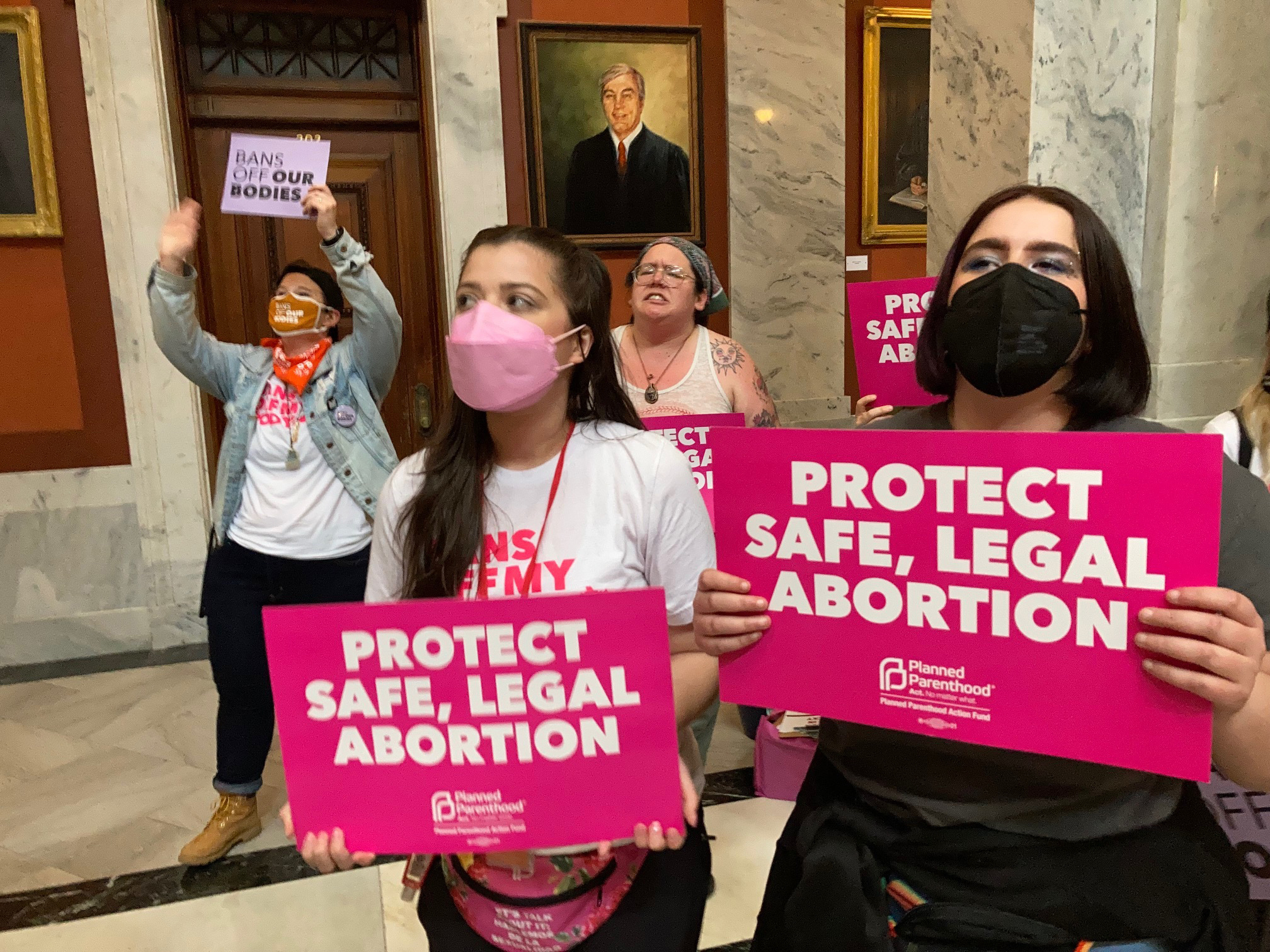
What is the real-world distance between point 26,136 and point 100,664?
8.23 ft

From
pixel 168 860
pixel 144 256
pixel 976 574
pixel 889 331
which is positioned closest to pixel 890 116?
pixel 889 331

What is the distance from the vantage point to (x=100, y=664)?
4191mm

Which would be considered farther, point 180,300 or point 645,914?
point 180,300

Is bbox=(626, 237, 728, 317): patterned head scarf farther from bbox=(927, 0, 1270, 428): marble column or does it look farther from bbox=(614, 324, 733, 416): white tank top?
bbox=(927, 0, 1270, 428): marble column

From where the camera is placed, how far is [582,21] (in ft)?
14.5

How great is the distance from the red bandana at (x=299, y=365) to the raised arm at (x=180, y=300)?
0.17 meters

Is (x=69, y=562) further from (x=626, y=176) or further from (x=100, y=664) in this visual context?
(x=626, y=176)

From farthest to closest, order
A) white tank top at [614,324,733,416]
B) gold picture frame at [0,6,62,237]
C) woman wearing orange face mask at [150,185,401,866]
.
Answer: gold picture frame at [0,6,62,237], white tank top at [614,324,733,416], woman wearing orange face mask at [150,185,401,866]

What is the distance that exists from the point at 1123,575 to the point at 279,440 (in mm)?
2227

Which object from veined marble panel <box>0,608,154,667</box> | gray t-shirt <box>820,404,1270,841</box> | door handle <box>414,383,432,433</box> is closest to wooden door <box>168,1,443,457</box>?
door handle <box>414,383,432,433</box>

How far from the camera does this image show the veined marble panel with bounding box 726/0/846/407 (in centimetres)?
460

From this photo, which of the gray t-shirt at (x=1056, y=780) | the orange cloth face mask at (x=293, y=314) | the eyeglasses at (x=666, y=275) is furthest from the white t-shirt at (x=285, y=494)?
the gray t-shirt at (x=1056, y=780)

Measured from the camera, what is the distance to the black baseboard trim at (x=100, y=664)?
13.4 ft

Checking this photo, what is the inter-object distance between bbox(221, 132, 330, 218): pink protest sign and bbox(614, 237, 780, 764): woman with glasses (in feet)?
3.53
